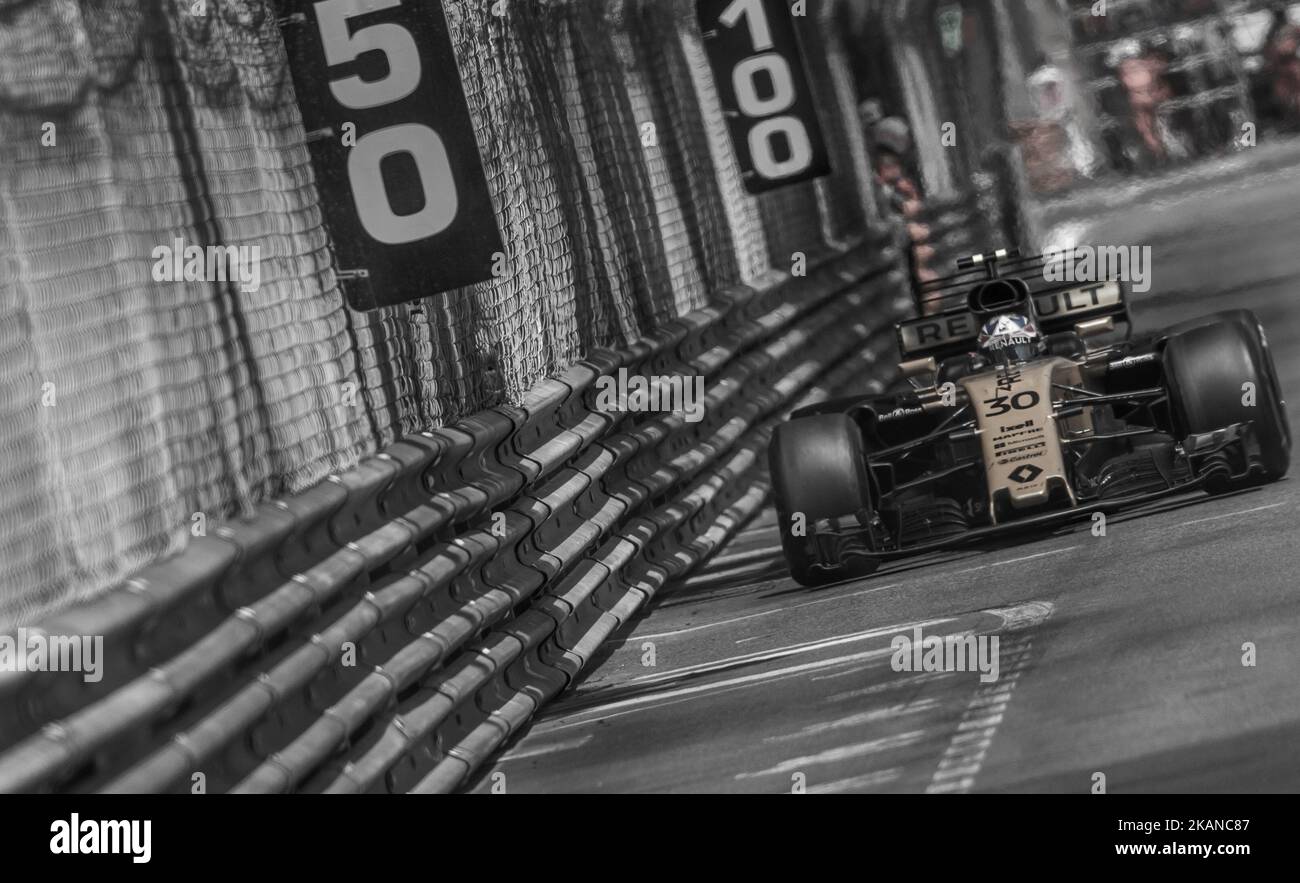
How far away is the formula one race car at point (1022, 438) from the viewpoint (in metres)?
9.98

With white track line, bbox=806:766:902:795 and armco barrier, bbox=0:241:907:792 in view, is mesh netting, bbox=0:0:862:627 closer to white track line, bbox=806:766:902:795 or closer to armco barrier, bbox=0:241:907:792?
armco barrier, bbox=0:241:907:792

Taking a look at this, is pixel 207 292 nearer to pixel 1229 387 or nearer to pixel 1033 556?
pixel 1033 556

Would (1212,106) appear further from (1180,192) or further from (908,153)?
(908,153)

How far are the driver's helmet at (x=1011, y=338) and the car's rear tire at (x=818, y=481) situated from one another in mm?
837

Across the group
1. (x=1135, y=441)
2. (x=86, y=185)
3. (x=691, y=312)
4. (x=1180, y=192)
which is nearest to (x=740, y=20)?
(x=691, y=312)

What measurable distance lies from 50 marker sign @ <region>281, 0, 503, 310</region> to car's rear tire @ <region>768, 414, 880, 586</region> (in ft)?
7.38

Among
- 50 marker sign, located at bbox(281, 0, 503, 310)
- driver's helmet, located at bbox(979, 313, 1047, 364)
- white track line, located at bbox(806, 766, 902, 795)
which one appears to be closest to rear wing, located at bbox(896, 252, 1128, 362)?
driver's helmet, located at bbox(979, 313, 1047, 364)

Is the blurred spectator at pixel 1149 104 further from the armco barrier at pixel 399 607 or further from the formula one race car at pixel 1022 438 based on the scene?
the formula one race car at pixel 1022 438

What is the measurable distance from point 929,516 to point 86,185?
16.5ft

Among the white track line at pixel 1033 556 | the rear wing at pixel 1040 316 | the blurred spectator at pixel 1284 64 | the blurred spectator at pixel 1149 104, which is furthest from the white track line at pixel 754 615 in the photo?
the blurred spectator at pixel 1149 104

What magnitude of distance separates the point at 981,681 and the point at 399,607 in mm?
1918

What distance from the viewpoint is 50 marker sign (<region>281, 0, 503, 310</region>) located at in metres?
8.28

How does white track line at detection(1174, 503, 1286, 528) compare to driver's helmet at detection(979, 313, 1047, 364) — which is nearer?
white track line at detection(1174, 503, 1286, 528)
